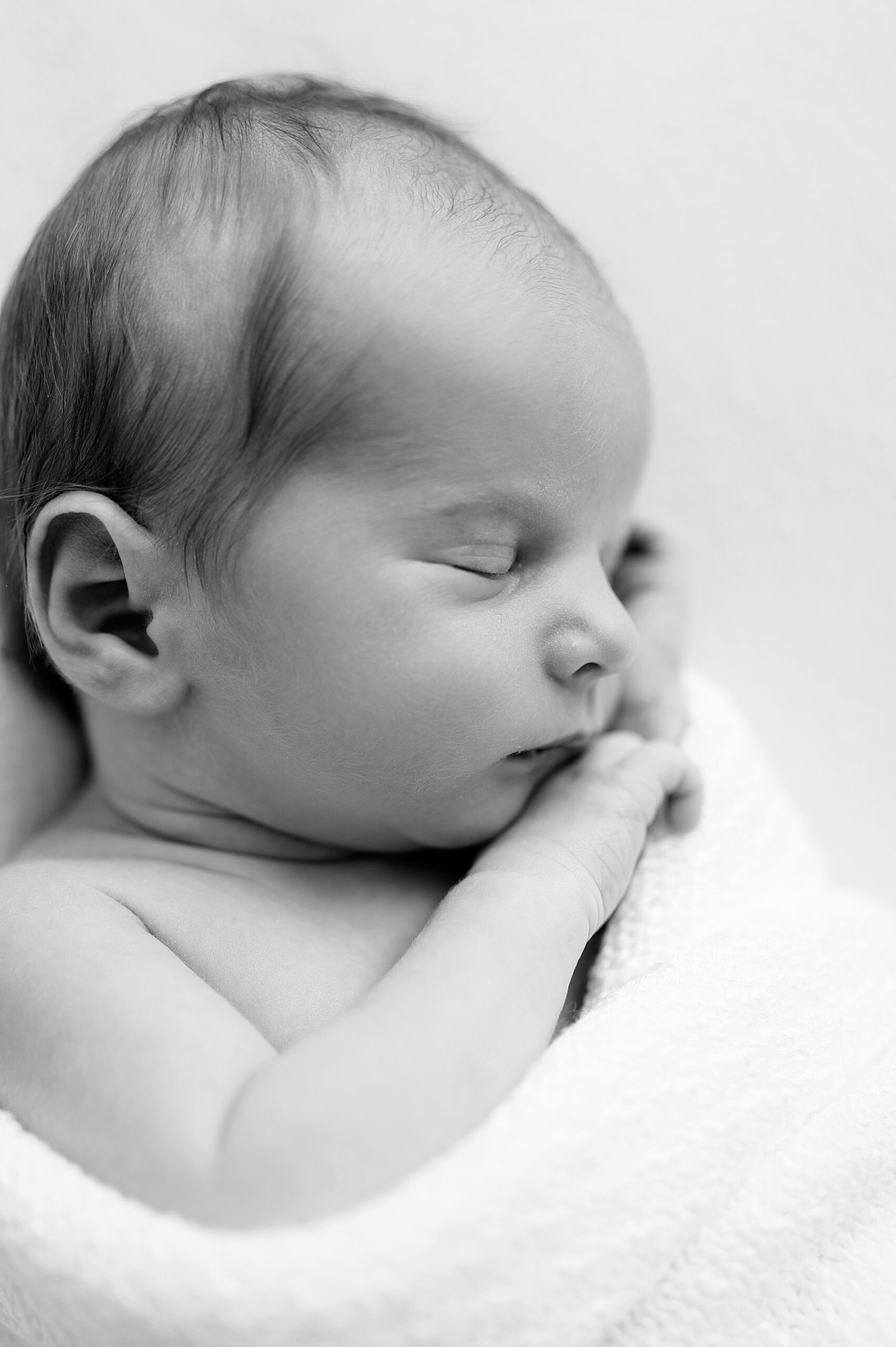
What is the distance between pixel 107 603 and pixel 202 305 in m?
0.24

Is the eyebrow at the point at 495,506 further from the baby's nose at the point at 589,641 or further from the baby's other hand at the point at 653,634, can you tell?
the baby's other hand at the point at 653,634

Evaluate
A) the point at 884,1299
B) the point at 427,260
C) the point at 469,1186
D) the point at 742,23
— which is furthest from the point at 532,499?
the point at 742,23

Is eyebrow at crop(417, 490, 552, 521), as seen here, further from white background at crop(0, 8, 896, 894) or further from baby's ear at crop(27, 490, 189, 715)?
white background at crop(0, 8, 896, 894)

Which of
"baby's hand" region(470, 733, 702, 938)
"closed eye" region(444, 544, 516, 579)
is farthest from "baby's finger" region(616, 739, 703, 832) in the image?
A: "closed eye" region(444, 544, 516, 579)

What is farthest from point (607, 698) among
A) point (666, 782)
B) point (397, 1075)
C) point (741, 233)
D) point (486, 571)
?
point (741, 233)

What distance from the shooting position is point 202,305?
34.6 inches

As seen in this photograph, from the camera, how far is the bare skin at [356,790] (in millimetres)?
752

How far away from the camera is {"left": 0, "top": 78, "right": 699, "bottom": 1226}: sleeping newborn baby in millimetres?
830

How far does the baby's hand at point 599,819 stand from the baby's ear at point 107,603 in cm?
29

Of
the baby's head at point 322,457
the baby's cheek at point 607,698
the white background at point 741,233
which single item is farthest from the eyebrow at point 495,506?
the white background at point 741,233

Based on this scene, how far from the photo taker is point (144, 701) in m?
0.97

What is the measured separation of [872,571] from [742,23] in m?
0.64

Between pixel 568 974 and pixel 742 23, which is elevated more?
pixel 742 23

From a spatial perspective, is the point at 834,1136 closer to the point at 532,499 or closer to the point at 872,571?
→ the point at 532,499
